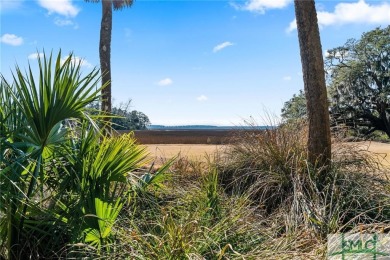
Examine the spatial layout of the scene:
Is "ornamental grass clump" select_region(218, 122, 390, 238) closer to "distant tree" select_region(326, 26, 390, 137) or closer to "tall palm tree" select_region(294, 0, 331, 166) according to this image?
"tall palm tree" select_region(294, 0, 331, 166)

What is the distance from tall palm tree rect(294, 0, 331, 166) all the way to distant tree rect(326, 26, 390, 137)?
1797 cm

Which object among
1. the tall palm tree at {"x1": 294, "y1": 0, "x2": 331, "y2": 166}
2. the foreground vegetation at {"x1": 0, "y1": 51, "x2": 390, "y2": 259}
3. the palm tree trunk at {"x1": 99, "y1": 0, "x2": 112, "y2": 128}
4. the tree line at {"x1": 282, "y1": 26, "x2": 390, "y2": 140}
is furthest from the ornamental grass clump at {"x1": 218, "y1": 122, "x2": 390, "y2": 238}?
the tree line at {"x1": 282, "y1": 26, "x2": 390, "y2": 140}

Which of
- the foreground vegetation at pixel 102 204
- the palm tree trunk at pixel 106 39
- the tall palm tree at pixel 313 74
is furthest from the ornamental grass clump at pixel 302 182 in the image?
the palm tree trunk at pixel 106 39

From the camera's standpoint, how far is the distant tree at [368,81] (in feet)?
73.3

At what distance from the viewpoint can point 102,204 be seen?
10.7 feet

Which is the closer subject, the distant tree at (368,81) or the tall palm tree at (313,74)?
the tall palm tree at (313,74)

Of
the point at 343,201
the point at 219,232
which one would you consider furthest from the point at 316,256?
the point at 343,201

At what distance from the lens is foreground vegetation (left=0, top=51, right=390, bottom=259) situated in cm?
288

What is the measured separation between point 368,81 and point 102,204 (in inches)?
906

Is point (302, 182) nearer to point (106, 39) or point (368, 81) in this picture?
point (106, 39)

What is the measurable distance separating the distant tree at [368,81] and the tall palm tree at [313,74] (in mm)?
17968

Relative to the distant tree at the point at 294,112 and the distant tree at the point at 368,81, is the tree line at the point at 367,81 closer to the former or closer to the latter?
the distant tree at the point at 368,81

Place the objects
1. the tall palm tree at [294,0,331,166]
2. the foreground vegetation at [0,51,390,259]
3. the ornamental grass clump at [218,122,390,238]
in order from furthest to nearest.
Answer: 1. the tall palm tree at [294,0,331,166]
2. the ornamental grass clump at [218,122,390,238]
3. the foreground vegetation at [0,51,390,259]

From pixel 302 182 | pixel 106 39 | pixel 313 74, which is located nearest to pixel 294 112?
pixel 313 74
